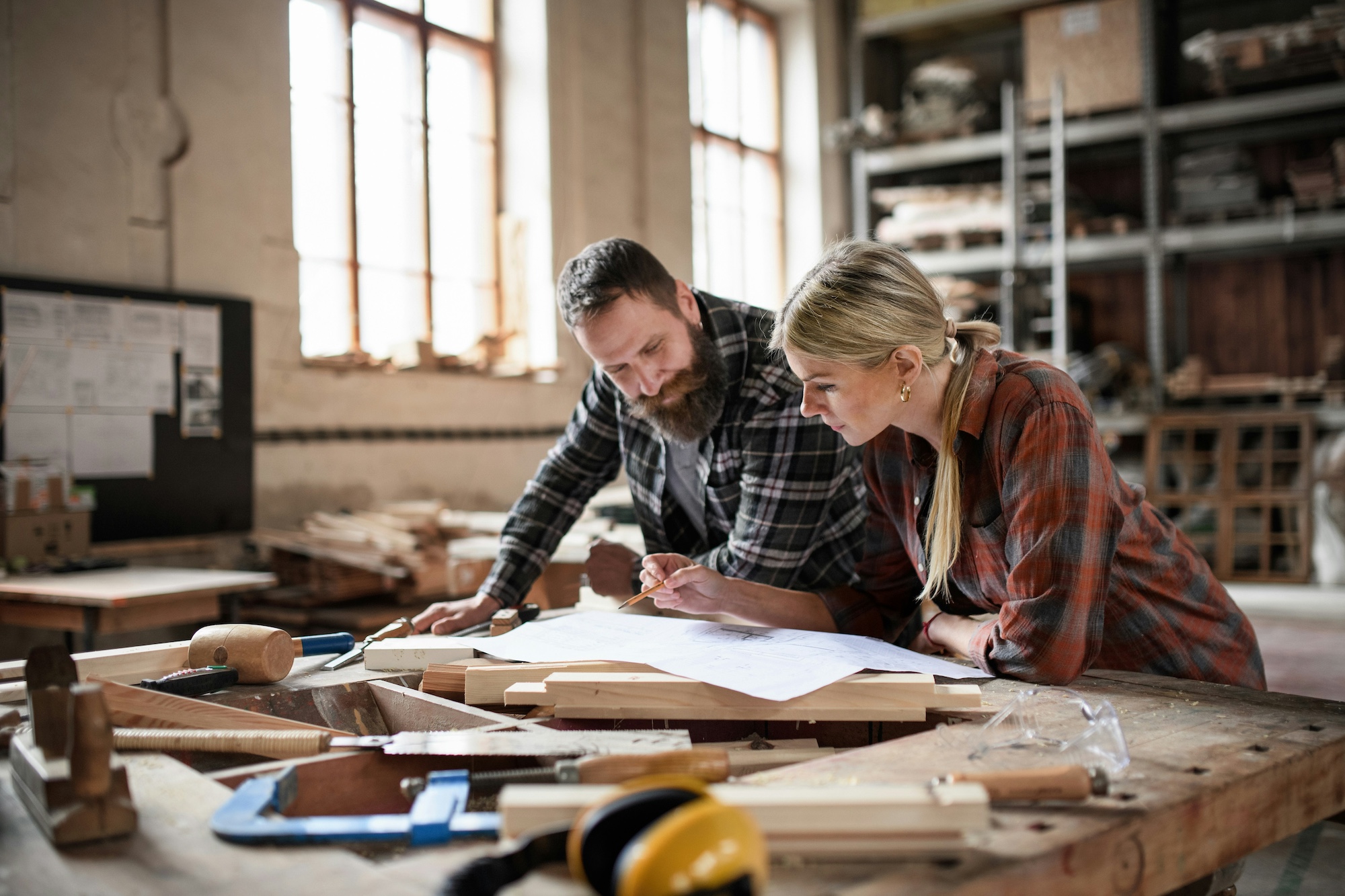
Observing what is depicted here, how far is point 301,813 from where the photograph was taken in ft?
4.21

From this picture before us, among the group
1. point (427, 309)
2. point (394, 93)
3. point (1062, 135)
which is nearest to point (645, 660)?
point (427, 309)

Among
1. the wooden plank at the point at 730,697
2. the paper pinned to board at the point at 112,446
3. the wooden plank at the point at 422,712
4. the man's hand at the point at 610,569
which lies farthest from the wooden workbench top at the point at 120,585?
the wooden plank at the point at 730,697

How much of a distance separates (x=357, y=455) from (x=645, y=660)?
4.16 metres

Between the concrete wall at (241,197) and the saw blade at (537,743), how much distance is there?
3742 mm

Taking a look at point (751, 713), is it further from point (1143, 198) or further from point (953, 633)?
point (1143, 198)

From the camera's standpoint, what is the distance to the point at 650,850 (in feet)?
2.45

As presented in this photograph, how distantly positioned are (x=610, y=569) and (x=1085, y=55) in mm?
6991

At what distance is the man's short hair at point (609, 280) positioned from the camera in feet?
7.32

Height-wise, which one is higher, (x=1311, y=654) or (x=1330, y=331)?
(x=1330, y=331)

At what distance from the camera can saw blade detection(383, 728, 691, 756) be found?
122cm

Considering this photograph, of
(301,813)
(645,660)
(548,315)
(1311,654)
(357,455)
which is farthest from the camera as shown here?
(548,315)

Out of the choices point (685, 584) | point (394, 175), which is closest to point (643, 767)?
point (685, 584)

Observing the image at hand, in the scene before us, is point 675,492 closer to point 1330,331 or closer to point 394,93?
point 394,93

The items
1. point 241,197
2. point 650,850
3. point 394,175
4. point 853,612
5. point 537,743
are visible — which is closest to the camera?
point 650,850
